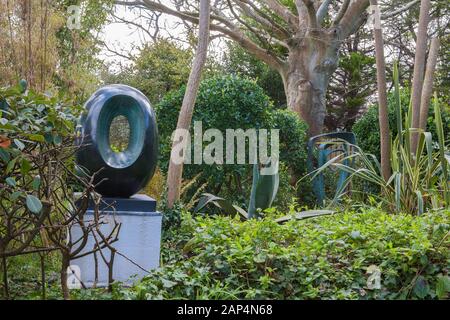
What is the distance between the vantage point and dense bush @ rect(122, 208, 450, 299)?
2.75 meters

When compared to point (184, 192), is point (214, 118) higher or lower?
higher

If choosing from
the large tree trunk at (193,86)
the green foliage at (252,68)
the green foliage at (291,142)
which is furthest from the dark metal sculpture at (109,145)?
the green foliage at (252,68)

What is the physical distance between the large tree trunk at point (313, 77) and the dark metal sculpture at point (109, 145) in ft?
21.5

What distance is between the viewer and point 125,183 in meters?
3.36

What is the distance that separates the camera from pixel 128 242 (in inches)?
128

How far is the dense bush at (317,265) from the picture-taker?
9.04ft

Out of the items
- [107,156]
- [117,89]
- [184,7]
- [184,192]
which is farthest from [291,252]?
[184,7]

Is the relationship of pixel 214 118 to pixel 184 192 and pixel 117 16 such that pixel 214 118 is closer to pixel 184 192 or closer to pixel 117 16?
pixel 184 192

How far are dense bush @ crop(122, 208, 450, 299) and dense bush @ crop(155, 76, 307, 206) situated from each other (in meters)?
2.94

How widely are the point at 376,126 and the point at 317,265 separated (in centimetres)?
621

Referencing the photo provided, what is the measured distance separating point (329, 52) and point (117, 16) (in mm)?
5012

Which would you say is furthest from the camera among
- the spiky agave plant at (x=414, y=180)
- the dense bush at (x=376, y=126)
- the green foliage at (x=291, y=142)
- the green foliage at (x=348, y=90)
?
the green foliage at (x=348, y=90)

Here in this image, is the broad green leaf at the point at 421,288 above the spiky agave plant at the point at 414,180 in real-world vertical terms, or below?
below

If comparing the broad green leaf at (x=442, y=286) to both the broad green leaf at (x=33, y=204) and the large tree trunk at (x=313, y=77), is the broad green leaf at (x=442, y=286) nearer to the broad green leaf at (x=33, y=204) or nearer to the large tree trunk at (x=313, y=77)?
the broad green leaf at (x=33, y=204)
